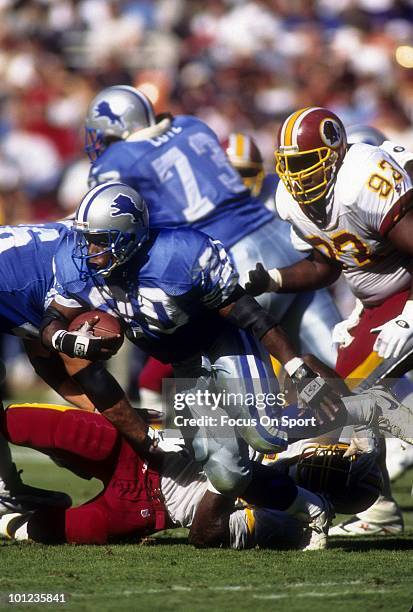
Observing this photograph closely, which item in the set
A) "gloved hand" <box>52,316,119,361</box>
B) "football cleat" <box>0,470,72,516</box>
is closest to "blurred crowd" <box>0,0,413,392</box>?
"football cleat" <box>0,470,72,516</box>

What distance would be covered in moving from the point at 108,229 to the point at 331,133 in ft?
3.70

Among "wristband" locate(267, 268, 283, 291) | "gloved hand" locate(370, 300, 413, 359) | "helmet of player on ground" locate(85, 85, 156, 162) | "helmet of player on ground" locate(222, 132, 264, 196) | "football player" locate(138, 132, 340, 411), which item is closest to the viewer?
"gloved hand" locate(370, 300, 413, 359)

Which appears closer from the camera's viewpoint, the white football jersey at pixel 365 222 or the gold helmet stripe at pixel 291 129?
the white football jersey at pixel 365 222

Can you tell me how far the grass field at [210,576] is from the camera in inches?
134

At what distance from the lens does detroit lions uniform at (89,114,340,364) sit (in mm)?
6285

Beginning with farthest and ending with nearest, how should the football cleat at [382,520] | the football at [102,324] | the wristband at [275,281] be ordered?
the wristband at [275,281] → the football cleat at [382,520] → the football at [102,324]

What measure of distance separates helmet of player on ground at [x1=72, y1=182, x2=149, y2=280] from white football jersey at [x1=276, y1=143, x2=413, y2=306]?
937 millimetres

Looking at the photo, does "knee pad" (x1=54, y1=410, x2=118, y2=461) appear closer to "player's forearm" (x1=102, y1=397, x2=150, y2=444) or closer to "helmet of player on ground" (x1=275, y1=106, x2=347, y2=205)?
"player's forearm" (x1=102, y1=397, x2=150, y2=444)

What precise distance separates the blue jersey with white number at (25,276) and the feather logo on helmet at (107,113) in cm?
189

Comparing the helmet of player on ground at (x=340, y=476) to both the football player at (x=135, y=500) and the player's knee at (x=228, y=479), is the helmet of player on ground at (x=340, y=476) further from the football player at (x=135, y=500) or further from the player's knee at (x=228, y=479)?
the player's knee at (x=228, y=479)

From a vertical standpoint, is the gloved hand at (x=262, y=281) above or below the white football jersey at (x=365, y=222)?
below

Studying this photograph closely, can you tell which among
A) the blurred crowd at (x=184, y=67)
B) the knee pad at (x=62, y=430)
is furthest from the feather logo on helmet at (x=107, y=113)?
the blurred crowd at (x=184, y=67)

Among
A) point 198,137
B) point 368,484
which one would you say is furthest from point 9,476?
point 198,137

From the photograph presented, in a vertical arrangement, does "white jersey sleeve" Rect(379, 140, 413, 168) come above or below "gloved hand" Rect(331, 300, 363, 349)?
above
